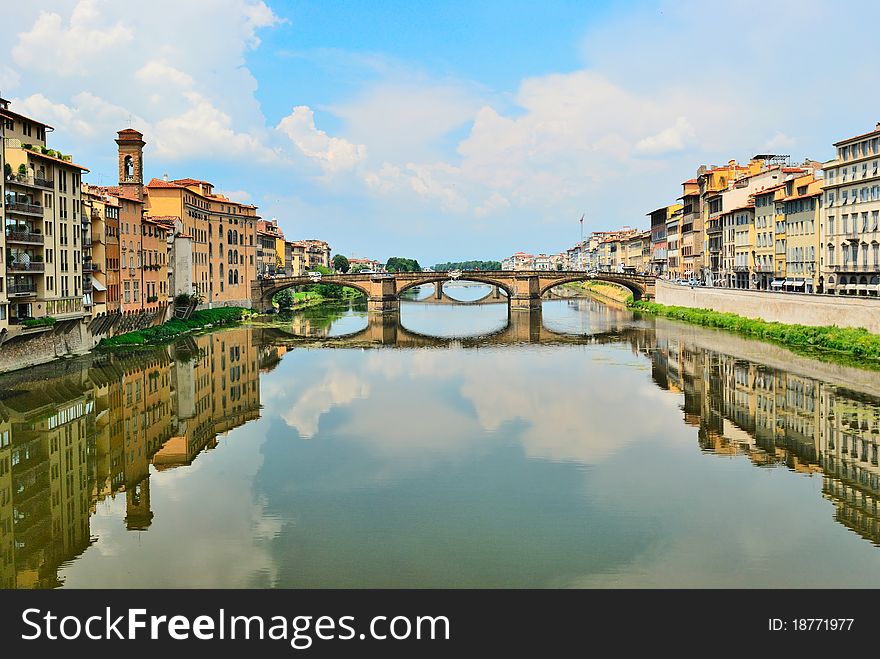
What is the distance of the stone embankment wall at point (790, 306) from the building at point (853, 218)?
13.9 ft

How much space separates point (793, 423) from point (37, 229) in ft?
119

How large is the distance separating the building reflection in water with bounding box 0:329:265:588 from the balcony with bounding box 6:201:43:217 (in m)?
7.78

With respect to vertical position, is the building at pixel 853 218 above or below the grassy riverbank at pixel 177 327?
above

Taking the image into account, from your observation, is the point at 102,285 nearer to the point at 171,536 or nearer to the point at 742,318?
the point at 171,536

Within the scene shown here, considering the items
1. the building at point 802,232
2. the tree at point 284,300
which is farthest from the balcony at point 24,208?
the tree at point 284,300

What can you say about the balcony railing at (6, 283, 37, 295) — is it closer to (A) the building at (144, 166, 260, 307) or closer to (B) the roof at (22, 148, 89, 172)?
(B) the roof at (22, 148, 89, 172)

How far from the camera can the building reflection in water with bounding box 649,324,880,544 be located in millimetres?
21359

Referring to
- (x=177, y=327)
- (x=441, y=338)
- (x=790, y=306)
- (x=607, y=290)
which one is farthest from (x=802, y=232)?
(x=607, y=290)

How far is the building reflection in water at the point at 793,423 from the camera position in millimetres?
21359

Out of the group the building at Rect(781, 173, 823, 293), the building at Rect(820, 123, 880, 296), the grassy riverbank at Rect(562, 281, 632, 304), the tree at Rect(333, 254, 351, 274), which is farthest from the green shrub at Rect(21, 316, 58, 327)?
the tree at Rect(333, 254, 351, 274)

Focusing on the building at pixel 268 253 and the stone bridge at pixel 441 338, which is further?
the building at pixel 268 253

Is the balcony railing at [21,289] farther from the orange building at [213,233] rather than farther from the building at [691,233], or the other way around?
the building at [691,233]

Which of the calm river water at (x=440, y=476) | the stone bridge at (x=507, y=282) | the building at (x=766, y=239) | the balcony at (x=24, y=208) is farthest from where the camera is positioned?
the stone bridge at (x=507, y=282)

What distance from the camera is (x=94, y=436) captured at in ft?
91.5
